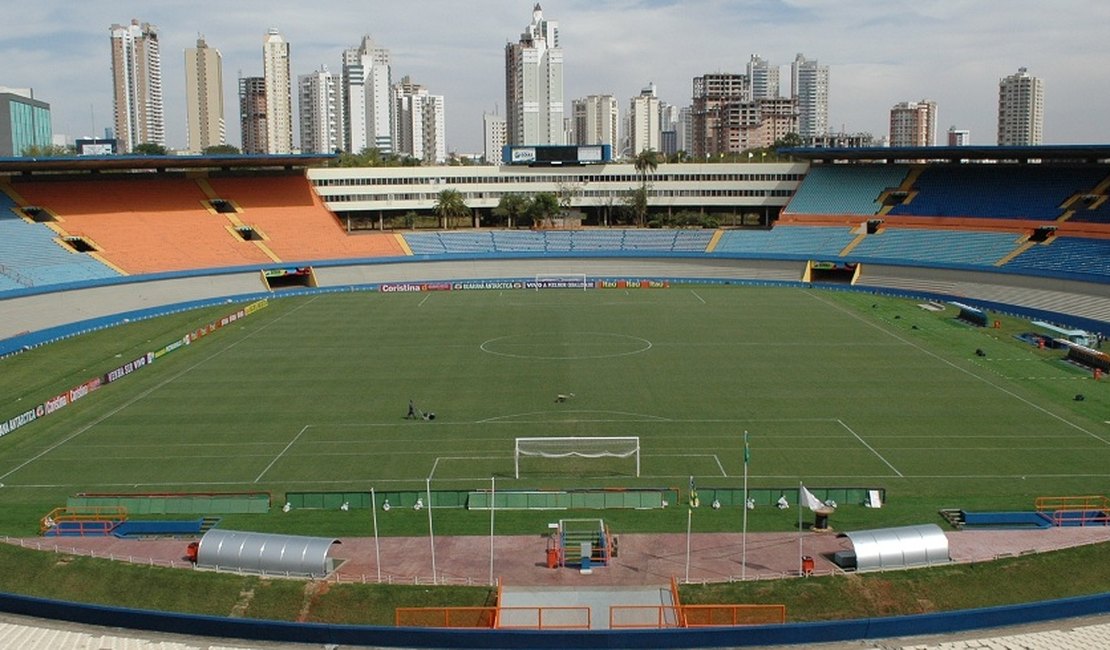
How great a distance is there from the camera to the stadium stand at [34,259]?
65938 millimetres

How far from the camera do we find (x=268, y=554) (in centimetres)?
2373

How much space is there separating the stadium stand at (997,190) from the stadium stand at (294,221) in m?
46.2

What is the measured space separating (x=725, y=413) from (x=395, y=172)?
2751 inches

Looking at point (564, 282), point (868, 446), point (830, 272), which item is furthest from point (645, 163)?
point (868, 446)

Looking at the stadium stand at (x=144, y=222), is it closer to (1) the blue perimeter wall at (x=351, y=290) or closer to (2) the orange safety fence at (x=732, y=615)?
(1) the blue perimeter wall at (x=351, y=290)

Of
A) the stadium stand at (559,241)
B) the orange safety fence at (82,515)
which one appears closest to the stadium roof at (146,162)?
the stadium stand at (559,241)

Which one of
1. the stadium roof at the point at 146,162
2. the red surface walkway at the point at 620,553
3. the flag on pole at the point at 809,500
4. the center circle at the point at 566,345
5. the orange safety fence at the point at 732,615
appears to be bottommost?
the red surface walkway at the point at 620,553

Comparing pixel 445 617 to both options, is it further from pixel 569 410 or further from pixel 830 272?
pixel 830 272

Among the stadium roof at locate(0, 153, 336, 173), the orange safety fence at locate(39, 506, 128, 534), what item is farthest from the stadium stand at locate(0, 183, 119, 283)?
the orange safety fence at locate(39, 506, 128, 534)

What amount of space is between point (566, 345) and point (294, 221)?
44193 mm

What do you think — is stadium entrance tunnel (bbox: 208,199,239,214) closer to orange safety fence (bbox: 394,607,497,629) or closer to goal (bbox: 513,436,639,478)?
goal (bbox: 513,436,639,478)

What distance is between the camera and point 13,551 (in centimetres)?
2436

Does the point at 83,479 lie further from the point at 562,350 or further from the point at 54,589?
the point at 562,350

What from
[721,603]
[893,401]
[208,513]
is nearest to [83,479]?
[208,513]
